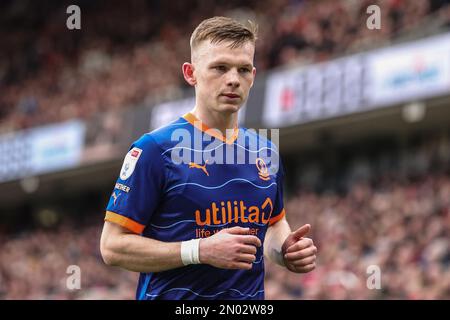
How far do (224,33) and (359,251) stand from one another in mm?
10827

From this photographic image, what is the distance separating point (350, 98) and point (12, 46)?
681 inches

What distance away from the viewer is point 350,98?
18.0 m

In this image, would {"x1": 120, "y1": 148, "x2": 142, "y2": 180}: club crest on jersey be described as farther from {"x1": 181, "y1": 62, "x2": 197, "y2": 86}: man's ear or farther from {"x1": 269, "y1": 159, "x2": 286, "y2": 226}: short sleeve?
{"x1": 269, "y1": 159, "x2": 286, "y2": 226}: short sleeve

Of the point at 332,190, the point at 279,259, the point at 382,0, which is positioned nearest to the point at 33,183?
the point at 332,190

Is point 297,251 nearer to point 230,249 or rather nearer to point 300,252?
point 300,252

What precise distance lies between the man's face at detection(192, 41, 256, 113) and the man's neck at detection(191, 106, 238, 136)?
7 centimetres

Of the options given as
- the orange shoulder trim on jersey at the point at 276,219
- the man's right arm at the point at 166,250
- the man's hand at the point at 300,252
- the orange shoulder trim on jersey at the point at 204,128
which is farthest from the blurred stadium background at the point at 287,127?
the man's right arm at the point at 166,250

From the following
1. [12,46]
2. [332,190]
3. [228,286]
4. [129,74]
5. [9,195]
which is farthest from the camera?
[12,46]

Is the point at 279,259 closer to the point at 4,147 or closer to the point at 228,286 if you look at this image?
the point at 228,286

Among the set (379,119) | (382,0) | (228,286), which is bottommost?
(228,286)

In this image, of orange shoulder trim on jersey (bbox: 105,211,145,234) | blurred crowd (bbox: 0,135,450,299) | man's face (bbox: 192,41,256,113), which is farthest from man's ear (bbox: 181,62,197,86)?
blurred crowd (bbox: 0,135,450,299)

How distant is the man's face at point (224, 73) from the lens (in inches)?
180

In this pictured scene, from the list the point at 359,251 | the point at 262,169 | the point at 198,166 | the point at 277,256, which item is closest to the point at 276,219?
the point at 277,256

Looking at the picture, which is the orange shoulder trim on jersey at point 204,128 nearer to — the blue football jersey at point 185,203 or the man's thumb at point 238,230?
the blue football jersey at point 185,203
